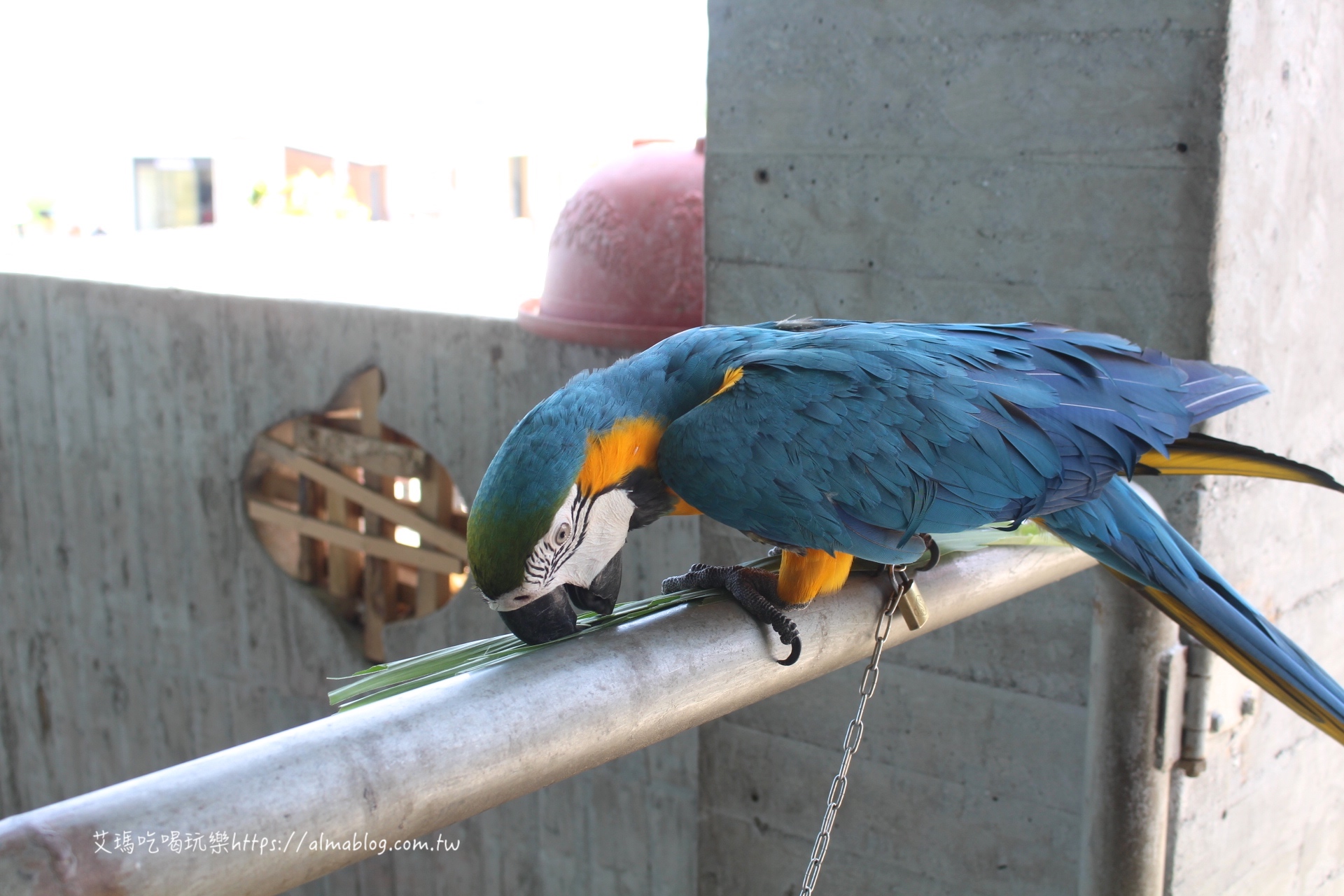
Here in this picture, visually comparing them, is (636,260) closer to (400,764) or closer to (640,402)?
(640,402)

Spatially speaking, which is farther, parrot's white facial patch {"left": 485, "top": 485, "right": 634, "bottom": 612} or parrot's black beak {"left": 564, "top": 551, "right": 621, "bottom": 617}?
parrot's black beak {"left": 564, "top": 551, "right": 621, "bottom": 617}

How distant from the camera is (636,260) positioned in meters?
2.66

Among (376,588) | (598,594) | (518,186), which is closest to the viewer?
(598,594)

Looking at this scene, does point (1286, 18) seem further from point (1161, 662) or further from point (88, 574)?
point (88, 574)

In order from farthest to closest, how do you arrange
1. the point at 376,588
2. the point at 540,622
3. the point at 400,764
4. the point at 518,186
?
the point at 518,186
the point at 376,588
the point at 540,622
the point at 400,764

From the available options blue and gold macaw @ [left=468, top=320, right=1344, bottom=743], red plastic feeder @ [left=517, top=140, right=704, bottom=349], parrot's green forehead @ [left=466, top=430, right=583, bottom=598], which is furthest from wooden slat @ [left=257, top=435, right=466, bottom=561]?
parrot's green forehead @ [left=466, top=430, right=583, bottom=598]

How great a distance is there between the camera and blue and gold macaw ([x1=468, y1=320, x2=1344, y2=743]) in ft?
3.54

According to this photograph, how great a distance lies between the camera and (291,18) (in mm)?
→ 11336

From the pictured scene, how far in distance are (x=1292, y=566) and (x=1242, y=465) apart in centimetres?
92

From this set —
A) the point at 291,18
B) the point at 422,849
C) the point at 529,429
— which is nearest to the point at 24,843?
the point at 529,429

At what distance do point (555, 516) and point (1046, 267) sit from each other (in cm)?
111

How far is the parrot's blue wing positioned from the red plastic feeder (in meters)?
1.46

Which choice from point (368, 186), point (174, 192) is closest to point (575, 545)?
point (368, 186)

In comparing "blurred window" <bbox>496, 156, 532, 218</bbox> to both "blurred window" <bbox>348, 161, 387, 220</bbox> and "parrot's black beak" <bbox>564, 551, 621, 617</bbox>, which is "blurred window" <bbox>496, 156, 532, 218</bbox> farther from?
"parrot's black beak" <bbox>564, 551, 621, 617</bbox>
